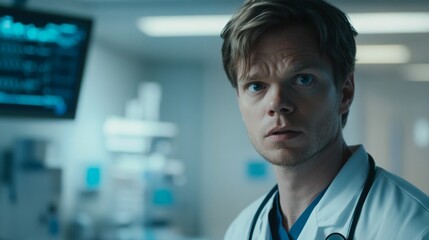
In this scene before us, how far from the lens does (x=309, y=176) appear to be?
1033 mm

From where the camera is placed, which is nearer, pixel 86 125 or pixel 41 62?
pixel 41 62

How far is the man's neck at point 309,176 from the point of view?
3.36 ft

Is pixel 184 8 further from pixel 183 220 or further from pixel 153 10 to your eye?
pixel 183 220

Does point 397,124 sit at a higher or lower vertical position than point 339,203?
higher

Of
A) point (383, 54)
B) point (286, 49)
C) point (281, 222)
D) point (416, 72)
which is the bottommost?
point (281, 222)

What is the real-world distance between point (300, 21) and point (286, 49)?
7cm

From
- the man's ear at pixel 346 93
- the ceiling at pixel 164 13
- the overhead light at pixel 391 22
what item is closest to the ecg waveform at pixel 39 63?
the ceiling at pixel 164 13

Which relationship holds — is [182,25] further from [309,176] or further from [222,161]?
[309,176]

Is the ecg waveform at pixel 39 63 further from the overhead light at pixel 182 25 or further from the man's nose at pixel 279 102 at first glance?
the man's nose at pixel 279 102

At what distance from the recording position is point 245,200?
4.28 m

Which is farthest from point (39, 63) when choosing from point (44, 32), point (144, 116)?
point (144, 116)

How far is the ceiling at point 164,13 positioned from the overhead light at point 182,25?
0.10 m

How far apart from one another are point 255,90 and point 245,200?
335 cm

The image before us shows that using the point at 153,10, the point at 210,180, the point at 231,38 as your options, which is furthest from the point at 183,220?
the point at 231,38
